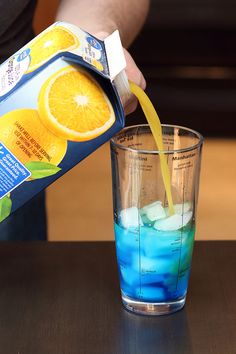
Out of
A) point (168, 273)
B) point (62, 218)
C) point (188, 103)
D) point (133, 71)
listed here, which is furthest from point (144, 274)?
point (188, 103)

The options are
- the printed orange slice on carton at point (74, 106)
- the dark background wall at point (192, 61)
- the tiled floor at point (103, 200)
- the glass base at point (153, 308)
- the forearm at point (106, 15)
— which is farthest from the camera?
the dark background wall at point (192, 61)

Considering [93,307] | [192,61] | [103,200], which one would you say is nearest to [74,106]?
[93,307]

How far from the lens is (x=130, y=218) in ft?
2.88

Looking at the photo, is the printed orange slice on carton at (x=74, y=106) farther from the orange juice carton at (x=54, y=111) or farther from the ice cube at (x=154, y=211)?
the ice cube at (x=154, y=211)

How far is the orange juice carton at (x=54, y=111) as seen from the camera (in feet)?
2.57

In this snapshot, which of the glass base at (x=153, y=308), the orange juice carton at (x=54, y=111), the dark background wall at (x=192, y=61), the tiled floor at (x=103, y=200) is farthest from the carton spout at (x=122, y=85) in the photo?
the dark background wall at (x=192, y=61)

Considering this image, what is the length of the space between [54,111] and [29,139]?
4 centimetres

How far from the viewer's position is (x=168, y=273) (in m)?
0.88

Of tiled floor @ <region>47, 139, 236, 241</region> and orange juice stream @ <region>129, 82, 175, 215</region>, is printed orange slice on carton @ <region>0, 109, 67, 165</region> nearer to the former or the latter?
orange juice stream @ <region>129, 82, 175, 215</region>

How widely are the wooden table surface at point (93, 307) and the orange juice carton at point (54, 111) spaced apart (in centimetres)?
16

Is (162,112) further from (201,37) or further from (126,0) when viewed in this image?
(126,0)

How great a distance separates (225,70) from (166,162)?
2267 mm

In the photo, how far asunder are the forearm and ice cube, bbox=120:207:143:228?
1.04ft

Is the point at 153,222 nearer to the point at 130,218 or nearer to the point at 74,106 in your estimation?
the point at 130,218
